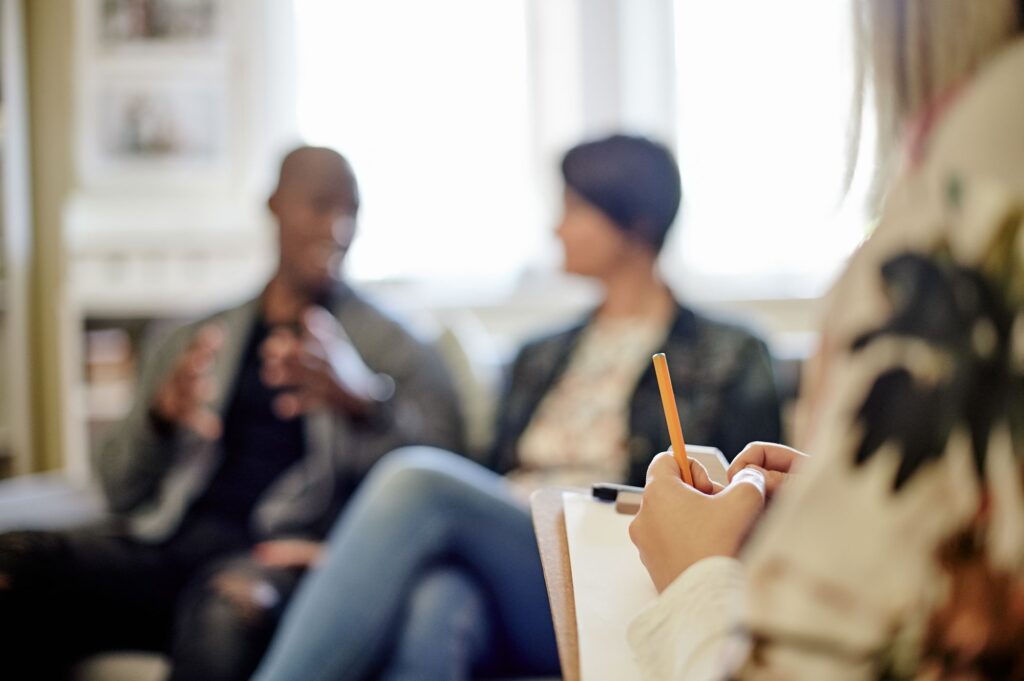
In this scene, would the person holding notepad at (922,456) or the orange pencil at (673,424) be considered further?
the orange pencil at (673,424)

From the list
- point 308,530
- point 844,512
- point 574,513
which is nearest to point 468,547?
point 308,530

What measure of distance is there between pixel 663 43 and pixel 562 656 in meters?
2.50

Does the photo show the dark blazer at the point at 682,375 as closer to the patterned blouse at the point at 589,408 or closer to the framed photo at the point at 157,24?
the patterned blouse at the point at 589,408

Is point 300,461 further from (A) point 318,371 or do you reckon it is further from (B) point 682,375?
(B) point 682,375

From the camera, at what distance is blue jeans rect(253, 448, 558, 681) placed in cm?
92

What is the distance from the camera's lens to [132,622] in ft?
3.98

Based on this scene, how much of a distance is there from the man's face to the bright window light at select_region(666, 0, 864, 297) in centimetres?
79

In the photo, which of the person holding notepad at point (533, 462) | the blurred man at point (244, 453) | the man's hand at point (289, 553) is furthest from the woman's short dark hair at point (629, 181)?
the man's hand at point (289, 553)

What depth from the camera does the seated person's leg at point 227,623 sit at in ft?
3.30

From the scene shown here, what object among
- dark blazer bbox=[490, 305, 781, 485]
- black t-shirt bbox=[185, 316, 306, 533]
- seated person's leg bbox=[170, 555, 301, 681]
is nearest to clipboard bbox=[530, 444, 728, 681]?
dark blazer bbox=[490, 305, 781, 485]

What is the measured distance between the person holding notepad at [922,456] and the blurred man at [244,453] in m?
0.88

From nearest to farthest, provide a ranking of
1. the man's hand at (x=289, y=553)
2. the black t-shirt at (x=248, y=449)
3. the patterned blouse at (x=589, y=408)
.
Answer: the man's hand at (x=289, y=553), the patterned blouse at (x=589, y=408), the black t-shirt at (x=248, y=449)

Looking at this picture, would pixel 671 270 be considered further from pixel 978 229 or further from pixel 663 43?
pixel 978 229

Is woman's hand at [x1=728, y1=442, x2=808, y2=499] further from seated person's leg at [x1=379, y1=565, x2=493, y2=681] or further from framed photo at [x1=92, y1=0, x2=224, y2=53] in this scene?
framed photo at [x1=92, y1=0, x2=224, y2=53]
